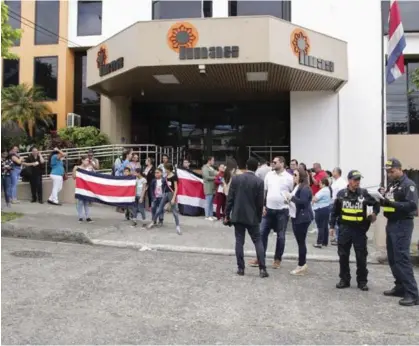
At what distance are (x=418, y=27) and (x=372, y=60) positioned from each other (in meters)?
2.22

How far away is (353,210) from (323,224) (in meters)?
2.93

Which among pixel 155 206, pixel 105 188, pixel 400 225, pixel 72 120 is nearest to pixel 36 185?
pixel 105 188

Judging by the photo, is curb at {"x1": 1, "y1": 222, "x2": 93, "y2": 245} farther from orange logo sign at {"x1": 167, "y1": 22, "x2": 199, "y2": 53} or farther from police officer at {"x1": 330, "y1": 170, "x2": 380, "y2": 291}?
orange logo sign at {"x1": 167, "y1": 22, "x2": 199, "y2": 53}

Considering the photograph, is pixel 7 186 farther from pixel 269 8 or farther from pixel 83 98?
pixel 269 8

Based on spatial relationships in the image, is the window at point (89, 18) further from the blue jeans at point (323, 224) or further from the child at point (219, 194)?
the blue jeans at point (323, 224)

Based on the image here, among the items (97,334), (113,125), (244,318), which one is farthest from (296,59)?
(97,334)

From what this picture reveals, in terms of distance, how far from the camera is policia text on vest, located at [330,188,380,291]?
6312 millimetres

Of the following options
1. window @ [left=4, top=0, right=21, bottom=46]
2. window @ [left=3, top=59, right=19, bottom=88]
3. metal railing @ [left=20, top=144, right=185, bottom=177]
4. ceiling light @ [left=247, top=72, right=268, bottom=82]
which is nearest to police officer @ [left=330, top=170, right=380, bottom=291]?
ceiling light @ [left=247, top=72, right=268, bottom=82]

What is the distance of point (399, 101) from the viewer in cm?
1656

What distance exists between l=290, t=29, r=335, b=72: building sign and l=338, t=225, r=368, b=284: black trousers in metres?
7.58

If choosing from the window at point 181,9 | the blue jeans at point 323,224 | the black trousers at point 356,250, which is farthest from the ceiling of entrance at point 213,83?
the black trousers at point 356,250

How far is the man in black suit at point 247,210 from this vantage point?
677 cm

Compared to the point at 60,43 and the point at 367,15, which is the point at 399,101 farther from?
the point at 60,43

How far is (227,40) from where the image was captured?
12.3 m
